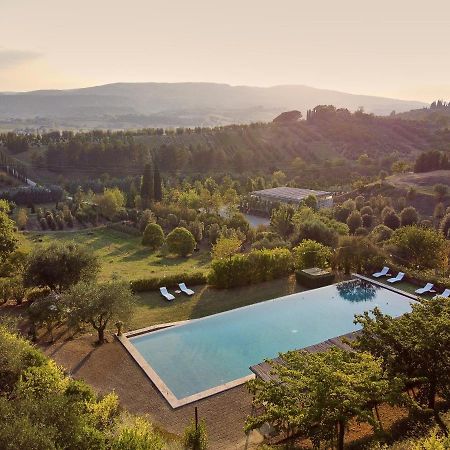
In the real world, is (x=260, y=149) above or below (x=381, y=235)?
above

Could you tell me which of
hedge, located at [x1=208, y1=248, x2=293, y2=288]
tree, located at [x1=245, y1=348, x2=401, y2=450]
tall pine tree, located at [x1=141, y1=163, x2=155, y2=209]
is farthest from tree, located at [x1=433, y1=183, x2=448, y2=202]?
tree, located at [x1=245, y1=348, x2=401, y2=450]

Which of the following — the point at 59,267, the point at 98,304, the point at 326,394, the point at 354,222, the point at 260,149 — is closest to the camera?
the point at 326,394

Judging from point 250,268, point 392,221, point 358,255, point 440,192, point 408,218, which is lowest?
point 392,221

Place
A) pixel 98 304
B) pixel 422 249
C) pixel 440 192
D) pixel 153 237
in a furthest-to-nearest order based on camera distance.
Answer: pixel 440 192
pixel 153 237
pixel 422 249
pixel 98 304

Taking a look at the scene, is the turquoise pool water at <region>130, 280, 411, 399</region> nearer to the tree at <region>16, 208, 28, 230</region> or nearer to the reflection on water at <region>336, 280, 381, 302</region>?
the reflection on water at <region>336, 280, 381, 302</region>

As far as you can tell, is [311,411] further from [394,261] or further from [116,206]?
[116,206]

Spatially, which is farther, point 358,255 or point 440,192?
point 440,192

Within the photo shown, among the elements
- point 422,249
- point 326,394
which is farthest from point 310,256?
point 326,394

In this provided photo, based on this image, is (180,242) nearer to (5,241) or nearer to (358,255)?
(5,241)
